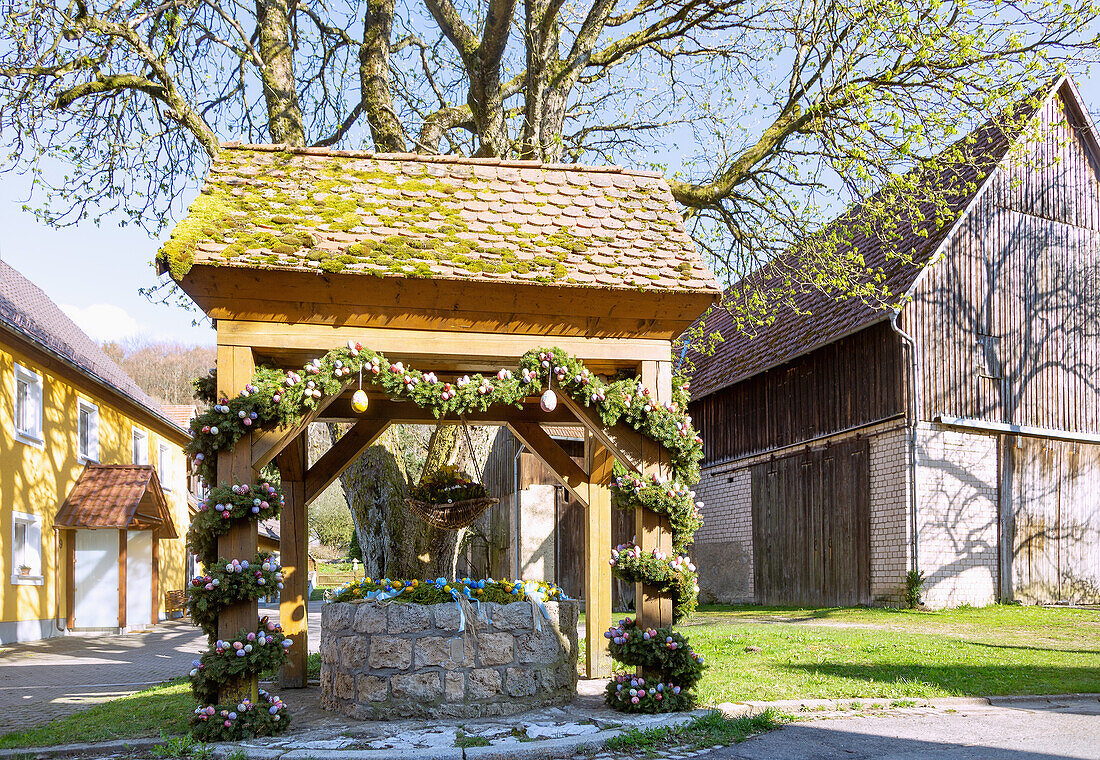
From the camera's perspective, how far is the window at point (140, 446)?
25.8 metres

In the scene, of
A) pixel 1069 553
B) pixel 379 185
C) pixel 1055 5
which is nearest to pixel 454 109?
pixel 379 185

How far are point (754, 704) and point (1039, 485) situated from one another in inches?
446

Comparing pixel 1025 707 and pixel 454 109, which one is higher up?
pixel 454 109

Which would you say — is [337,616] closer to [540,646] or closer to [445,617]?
[445,617]

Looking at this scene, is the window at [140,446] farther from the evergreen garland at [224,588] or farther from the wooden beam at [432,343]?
the evergreen garland at [224,588]

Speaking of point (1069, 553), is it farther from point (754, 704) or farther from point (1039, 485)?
point (754, 704)

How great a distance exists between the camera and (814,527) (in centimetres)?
1820

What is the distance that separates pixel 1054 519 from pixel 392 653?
13530 millimetres

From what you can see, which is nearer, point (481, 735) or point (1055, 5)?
point (481, 735)

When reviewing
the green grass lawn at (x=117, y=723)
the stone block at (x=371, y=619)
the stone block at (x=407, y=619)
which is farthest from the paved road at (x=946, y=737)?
the green grass lawn at (x=117, y=723)

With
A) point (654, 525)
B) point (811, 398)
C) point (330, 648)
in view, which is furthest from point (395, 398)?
point (811, 398)

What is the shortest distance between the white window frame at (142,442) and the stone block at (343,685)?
764 inches

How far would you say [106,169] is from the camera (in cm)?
1327

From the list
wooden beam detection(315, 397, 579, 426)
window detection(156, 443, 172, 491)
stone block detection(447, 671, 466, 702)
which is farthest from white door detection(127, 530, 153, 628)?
stone block detection(447, 671, 466, 702)
